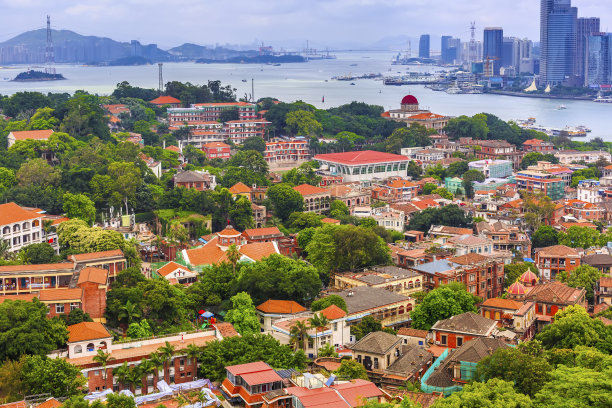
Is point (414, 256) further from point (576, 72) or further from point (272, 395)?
point (576, 72)

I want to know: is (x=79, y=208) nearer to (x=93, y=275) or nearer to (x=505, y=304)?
(x=93, y=275)

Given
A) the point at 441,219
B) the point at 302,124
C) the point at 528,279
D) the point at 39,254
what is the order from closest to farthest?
the point at 39,254, the point at 528,279, the point at 441,219, the point at 302,124

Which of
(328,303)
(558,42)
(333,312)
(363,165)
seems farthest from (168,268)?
(558,42)

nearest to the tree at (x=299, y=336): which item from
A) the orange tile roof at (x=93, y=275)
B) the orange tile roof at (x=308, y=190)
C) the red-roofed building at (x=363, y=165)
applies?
the orange tile roof at (x=93, y=275)

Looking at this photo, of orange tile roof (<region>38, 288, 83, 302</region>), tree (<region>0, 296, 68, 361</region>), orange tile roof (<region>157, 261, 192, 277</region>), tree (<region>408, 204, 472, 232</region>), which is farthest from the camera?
tree (<region>408, 204, 472, 232</region>)

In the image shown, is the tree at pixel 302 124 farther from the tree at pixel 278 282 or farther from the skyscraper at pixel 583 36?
the skyscraper at pixel 583 36

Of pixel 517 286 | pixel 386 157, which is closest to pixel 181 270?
pixel 517 286

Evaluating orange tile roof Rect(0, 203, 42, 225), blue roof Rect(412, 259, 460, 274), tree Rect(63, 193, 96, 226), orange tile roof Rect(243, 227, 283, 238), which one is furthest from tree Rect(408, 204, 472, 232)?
orange tile roof Rect(0, 203, 42, 225)

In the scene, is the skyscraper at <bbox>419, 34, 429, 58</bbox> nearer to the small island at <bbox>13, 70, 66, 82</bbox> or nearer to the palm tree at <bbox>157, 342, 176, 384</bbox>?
the small island at <bbox>13, 70, 66, 82</bbox>
